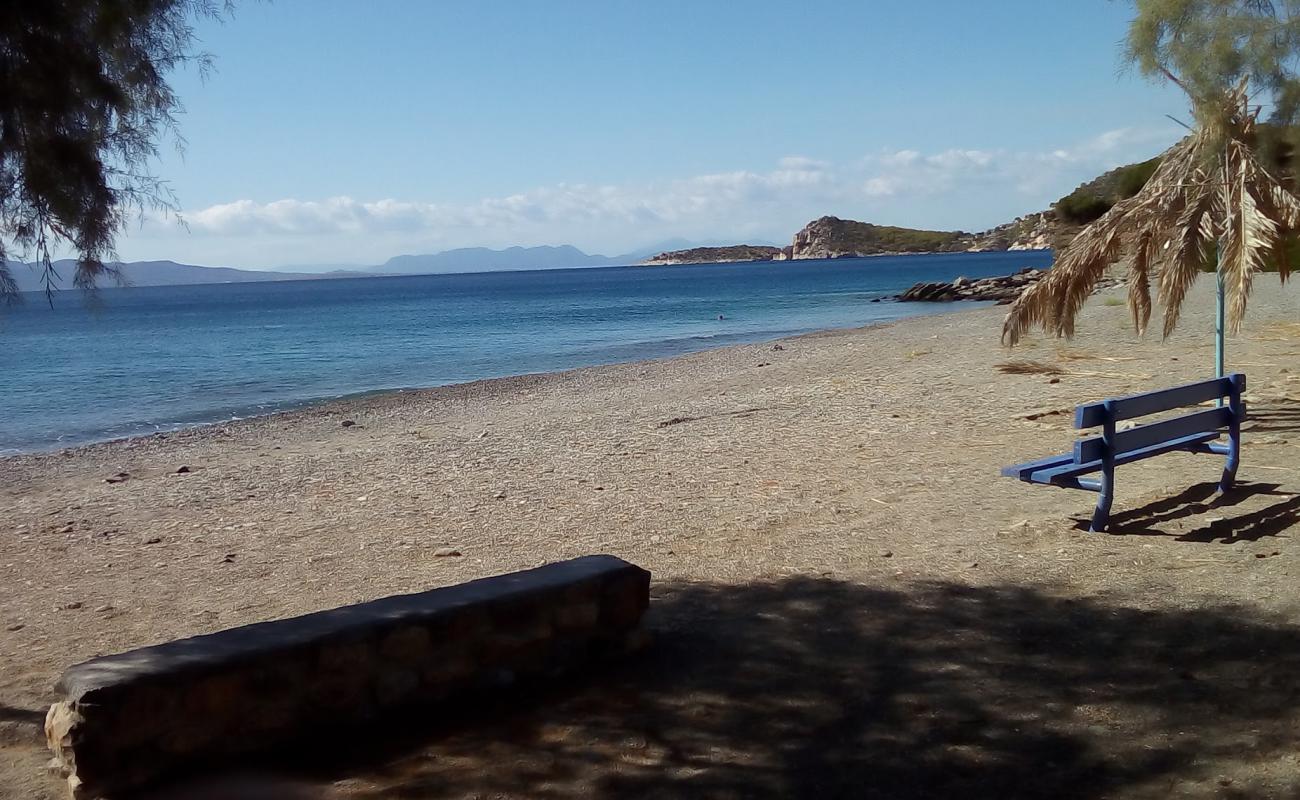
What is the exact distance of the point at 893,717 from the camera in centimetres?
410

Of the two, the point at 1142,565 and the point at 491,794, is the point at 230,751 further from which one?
the point at 1142,565

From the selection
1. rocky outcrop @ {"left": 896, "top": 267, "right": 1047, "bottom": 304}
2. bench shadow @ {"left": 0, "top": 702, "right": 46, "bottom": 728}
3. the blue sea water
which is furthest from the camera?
rocky outcrop @ {"left": 896, "top": 267, "right": 1047, "bottom": 304}

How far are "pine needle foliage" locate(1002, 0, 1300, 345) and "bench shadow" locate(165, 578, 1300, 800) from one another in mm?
4774

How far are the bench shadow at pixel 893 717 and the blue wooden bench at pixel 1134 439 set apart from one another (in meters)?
1.36

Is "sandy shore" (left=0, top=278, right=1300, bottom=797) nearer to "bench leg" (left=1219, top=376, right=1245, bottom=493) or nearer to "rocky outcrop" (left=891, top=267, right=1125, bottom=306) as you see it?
"bench leg" (left=1219, top=376, right=1245, bottom=493)

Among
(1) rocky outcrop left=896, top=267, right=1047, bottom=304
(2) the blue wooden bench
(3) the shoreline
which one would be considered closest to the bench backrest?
(2) the blue wooden bench

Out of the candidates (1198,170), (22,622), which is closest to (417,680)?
(22,622)

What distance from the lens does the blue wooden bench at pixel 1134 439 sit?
635cm

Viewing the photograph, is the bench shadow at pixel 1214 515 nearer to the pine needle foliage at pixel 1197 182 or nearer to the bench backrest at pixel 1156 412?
the bench backrest at pixel 1156 412

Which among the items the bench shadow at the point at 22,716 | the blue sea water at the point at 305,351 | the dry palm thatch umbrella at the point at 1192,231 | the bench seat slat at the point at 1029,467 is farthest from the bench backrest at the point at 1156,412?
the bench shadow at the point at 22,716

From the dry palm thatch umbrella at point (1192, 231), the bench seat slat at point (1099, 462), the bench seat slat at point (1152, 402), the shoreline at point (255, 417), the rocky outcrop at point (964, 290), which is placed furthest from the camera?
the rocky outcrop at point (964, 290)

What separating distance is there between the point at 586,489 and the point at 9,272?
5071mm

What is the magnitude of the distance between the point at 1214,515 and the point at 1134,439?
28.9 inches

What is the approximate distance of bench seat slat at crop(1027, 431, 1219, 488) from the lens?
21.6 feet
